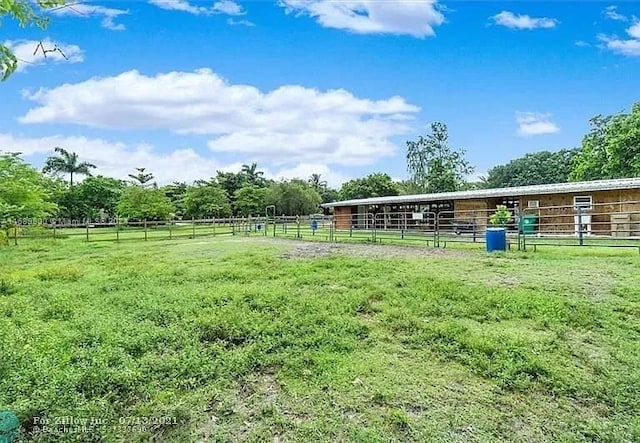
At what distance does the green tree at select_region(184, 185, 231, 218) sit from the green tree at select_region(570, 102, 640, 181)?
1210 inches

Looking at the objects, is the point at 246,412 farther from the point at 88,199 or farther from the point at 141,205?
the point at 88,199

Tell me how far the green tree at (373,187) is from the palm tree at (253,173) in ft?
54.1

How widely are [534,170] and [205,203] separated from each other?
38.8 meters

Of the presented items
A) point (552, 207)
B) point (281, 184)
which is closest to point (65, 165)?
point (281, 184)

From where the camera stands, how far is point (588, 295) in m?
5.57

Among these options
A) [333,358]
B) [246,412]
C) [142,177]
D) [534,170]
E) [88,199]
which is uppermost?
[534,170]

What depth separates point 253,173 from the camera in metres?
57.7

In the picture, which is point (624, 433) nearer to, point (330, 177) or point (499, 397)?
point (499, 397)

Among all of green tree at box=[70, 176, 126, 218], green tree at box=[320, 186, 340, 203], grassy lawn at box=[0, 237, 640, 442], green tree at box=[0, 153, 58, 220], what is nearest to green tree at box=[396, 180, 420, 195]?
green tree at box=[320, 186, 340, 203]

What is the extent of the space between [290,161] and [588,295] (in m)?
54.2

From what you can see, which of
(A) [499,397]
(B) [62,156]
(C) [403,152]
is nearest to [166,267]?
(A) [499,397]

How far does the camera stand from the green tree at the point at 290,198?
1757 inches

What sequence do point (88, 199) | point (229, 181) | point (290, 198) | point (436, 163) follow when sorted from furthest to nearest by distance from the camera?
point (229, 181), point (290, 198), point (436, 163), point (88, 199)

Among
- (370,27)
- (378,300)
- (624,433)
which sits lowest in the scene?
(624,433)
